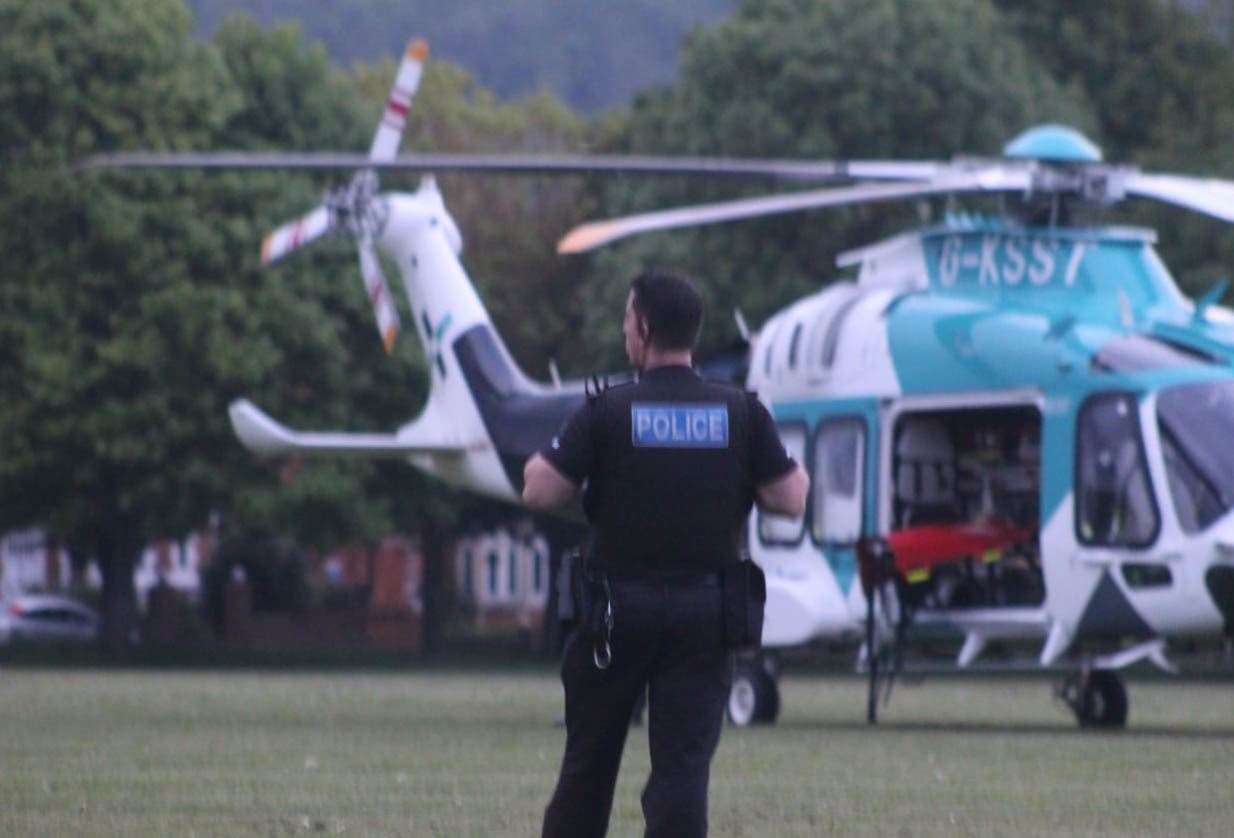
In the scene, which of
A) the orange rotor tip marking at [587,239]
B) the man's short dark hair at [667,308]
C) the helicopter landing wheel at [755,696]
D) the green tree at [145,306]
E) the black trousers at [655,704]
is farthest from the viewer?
the green tree at [145,306]

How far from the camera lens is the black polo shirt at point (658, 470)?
7.93 meters

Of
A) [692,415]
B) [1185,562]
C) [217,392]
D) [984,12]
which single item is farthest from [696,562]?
[984,12]

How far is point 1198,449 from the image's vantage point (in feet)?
59.0

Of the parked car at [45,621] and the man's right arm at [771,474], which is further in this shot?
the parked car at [45,621]

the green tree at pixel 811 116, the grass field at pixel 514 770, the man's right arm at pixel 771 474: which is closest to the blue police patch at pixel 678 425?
the man's right arm at pixel 771 474

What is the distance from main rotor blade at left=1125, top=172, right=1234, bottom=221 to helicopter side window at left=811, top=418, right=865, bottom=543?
3109 mm

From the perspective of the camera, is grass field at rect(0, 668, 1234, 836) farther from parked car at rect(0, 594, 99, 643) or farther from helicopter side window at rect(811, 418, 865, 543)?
parked car at rect(0, 594, 99, 643)

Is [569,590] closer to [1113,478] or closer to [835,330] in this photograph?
[1113,478]

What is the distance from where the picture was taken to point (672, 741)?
7816mm

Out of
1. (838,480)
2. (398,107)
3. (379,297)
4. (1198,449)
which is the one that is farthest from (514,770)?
(398,107)

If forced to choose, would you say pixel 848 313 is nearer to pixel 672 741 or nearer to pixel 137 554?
pixel 672 741

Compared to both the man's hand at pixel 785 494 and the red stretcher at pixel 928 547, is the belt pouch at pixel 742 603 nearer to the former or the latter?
the man's hand at pixel 785 494

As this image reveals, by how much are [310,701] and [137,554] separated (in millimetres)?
22969

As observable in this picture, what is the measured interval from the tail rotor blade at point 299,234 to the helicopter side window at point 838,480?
509 centimetres
